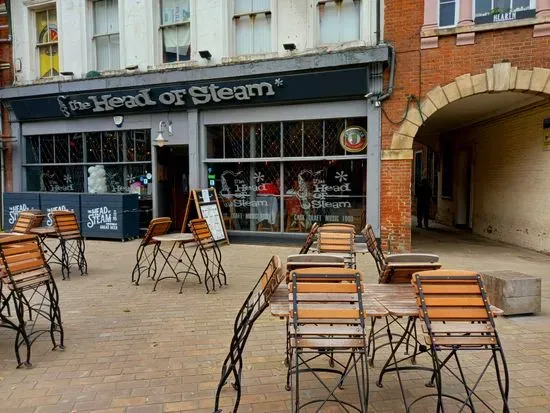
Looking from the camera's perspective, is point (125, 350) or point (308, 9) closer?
point (125, 350)

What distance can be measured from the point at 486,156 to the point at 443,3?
534 cm

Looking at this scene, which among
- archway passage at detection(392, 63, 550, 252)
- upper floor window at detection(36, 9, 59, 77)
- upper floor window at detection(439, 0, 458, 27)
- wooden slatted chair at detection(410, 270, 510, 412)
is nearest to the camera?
wooden slatted chair at detection(410, 270, 510, 412)

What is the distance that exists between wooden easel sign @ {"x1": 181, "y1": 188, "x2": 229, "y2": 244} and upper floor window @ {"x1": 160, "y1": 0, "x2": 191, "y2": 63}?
3573 mm

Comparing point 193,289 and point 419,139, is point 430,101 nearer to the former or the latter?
point 193,289

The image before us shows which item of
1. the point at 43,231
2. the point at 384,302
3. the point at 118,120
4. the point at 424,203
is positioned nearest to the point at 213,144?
the point at 118,120

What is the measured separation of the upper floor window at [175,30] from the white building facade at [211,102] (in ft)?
0.11

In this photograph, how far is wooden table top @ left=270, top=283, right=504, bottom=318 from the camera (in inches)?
118

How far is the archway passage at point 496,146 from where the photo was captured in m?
8.81

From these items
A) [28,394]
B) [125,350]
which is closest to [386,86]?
[125,350]

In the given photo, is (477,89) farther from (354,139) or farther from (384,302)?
(384,302)

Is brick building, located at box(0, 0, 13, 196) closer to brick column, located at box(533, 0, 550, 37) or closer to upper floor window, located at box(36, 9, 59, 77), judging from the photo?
upper floor window, located at box(36, 9, 59, 77)

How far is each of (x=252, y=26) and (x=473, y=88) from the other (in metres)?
5.29

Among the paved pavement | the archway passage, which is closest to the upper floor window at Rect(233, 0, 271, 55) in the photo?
the archway passage

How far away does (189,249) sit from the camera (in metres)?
10.3
